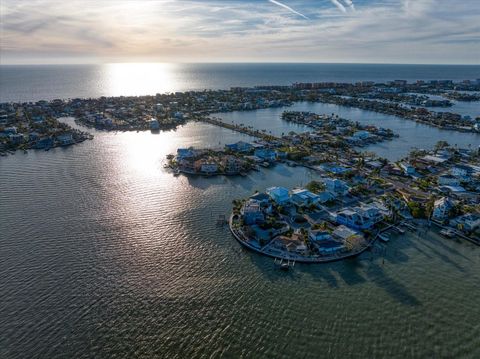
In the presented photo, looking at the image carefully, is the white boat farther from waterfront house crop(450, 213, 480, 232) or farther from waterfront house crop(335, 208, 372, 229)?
waterfront house crop(335, 208, 372, 229)

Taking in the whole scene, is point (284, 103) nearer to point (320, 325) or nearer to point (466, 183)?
point (466, 183)

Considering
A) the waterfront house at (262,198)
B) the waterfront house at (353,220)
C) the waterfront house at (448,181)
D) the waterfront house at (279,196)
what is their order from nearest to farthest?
the waterfront house at (353,220) → the waterfront house at (262,198) → the waterfront house at (279,196) → the waterfront house at (448,181)

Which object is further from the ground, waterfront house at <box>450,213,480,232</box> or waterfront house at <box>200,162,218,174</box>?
waterfront house at <box>200,162,218,174</box>

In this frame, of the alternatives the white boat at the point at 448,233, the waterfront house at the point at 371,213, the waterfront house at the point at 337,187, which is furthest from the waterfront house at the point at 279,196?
the white boat at the point at 448,233

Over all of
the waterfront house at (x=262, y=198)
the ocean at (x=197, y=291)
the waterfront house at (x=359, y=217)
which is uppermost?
the waterfront house at (x=262, y=198)

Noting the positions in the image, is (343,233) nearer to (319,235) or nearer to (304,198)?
(319,235)

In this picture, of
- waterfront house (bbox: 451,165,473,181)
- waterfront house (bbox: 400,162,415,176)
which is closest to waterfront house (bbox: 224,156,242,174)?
waterfront house (bbox: 400,162,415,176)

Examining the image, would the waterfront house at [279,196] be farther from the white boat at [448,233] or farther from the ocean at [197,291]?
the white boat at [448,233]
